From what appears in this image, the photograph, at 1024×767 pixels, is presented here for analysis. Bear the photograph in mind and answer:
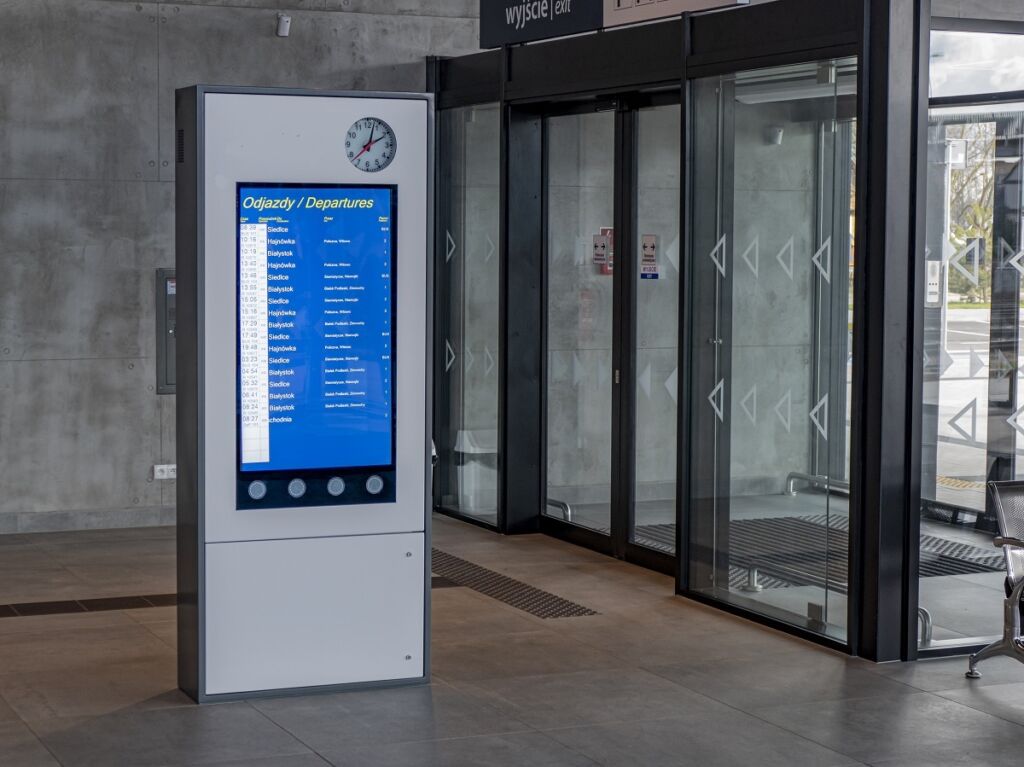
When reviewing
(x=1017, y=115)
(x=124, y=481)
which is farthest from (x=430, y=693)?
(x=124, y=481)

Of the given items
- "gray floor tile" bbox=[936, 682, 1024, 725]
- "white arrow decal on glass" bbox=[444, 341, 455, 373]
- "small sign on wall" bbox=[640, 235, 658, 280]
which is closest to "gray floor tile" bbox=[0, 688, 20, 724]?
"gray floor tile" bbox=[936, 682, 1024, 725]

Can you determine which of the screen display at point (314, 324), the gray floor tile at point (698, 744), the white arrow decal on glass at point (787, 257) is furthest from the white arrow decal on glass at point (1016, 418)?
the screen display at point (314, 324)

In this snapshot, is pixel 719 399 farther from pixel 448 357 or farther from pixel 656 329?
→ pixel 448 357

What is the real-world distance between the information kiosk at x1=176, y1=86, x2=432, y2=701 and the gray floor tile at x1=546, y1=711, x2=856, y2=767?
101 cm

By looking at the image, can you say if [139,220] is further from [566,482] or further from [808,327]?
[808,327]

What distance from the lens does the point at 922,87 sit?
6.22 metres

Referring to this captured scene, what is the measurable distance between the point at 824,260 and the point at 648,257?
1.82 metres

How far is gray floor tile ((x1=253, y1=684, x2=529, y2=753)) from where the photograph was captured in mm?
5289

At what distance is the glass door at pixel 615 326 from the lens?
8398 mm

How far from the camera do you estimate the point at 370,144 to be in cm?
568

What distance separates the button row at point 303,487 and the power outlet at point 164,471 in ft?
13.7

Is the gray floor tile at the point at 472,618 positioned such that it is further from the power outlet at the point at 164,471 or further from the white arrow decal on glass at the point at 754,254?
the power outlet at the point at 164,471

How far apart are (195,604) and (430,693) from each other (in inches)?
38.0

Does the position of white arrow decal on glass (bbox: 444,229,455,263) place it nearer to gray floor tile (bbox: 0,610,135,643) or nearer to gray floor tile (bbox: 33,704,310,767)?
gray floor tile (bbox: 0,610,135,643)
